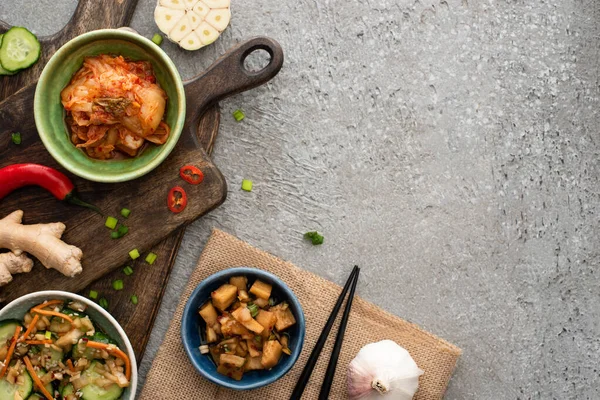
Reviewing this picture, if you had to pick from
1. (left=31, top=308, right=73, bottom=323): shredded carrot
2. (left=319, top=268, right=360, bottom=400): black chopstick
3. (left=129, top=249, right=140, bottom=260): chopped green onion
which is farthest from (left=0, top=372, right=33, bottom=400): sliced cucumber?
(left=319, top=268, right=360, bottom=400): black chopstick

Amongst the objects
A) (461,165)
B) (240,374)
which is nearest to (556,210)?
→ (461,165)

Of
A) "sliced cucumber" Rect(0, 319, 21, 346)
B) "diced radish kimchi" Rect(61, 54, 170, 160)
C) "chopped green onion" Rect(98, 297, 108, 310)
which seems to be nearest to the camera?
"diced radish kimchi" Rect(61, 54, 170, 160)

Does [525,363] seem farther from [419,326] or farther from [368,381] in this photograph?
[368,381]

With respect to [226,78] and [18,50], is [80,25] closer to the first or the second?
[18,50]

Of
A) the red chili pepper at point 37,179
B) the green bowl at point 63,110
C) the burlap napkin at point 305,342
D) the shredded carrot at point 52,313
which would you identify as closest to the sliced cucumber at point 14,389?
the shredded carrot at point 52,313

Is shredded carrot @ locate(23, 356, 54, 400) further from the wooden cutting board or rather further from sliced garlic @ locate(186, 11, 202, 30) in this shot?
sliced garlic @ locate(186, 11, 202, 30)
